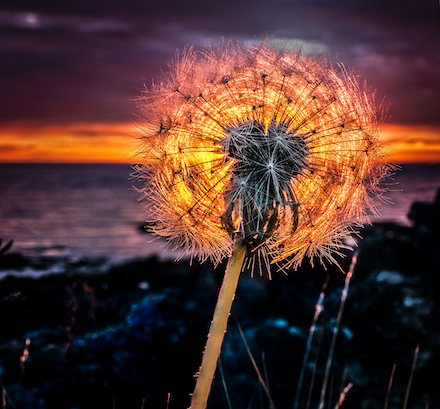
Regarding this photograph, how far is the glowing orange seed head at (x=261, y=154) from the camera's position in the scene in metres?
2.13

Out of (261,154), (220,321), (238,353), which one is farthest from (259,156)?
(238,353)

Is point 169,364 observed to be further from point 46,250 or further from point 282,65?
point 46,250

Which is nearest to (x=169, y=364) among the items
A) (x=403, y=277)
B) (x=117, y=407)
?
(x=117, y=407)

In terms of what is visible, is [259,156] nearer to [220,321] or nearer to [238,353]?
[220,321]

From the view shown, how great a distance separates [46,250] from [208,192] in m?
26.6

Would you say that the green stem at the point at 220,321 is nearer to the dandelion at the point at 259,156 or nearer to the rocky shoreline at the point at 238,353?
the dandelion at the point at 259,156

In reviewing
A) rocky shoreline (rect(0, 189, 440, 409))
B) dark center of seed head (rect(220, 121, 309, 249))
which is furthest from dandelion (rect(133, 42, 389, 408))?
rocky shoreline (rect(0, 189, 440, 409))

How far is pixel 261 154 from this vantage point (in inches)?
83.8

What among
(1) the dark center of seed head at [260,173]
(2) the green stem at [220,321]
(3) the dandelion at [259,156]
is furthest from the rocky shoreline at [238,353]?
(1) the dark center of seed head at [260,173]

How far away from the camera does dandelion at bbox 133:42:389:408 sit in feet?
7.01

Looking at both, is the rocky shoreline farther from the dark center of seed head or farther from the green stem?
the dark center of seed head

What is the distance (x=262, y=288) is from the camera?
10.7 m

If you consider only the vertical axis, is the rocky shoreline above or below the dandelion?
below

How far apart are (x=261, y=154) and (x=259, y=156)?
0.05ft
